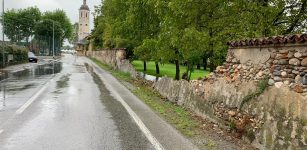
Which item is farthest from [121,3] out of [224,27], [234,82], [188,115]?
[234,82]

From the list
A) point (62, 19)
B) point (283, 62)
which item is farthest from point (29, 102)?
point (62, 19)

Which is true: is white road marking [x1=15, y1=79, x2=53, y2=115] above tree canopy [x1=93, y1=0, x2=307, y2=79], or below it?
below

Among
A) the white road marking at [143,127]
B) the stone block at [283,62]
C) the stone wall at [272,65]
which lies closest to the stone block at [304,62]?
the stone wall at [272,65]

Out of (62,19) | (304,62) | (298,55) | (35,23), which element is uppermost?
(62,19)

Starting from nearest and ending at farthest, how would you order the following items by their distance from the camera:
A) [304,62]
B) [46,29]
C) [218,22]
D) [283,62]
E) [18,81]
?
1. [304,62]
2. [283,62]
3. [218,22]
4. [18,81]
5. [46,29]

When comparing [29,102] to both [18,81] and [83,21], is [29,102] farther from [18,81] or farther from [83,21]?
[83,21]

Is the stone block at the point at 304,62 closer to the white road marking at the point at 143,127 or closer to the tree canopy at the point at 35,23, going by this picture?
the white road marking at the point at 143,127

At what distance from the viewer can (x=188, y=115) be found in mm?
12055

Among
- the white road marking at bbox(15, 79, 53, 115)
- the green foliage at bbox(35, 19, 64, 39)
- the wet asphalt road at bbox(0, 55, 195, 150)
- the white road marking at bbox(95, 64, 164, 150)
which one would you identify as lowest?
the white road marking at bbox(95, 64, 164, 150)

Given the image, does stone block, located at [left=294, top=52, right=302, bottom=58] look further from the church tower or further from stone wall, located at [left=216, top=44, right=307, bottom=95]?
the church tower

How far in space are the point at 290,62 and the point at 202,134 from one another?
114 inches

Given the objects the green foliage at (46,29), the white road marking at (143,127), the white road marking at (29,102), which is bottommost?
the white road marking at (143,127)

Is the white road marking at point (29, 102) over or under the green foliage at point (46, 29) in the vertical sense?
under

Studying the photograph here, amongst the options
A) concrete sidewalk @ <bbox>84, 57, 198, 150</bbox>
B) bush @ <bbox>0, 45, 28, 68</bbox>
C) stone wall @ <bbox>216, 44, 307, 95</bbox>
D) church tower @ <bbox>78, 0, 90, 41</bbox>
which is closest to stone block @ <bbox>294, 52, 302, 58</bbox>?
stone wall @ <bbox>216, 44, 307, 95</bbox>
